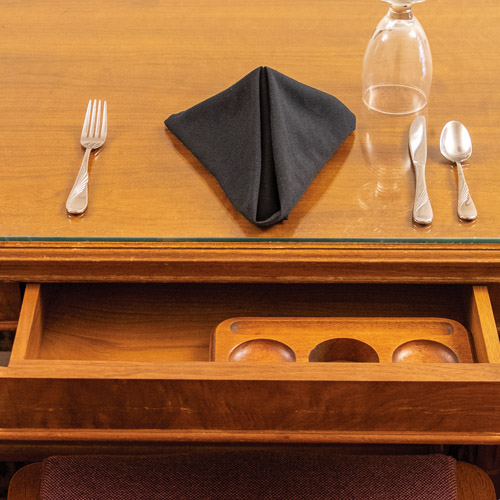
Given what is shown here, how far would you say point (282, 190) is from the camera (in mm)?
632

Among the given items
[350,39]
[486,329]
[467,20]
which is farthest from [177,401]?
[467,20]

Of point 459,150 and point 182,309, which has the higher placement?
point 459,150

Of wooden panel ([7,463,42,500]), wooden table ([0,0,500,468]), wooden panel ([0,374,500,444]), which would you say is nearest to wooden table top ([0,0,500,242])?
wooden table ([0,0,500,468])

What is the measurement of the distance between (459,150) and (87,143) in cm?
36

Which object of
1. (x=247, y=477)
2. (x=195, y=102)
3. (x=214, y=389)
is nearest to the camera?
(x=214, y=389)

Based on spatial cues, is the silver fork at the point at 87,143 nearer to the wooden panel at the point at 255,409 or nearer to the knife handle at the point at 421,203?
the wooden panel at the point at 255,409

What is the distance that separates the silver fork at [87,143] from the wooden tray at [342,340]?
0.54 feet

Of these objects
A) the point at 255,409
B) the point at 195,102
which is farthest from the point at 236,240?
the point at 195,102

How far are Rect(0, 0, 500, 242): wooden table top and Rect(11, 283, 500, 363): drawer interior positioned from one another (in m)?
0.09

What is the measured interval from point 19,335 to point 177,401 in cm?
15

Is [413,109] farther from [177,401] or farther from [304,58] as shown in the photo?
[177,401]

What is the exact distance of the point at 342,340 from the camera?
646 mm

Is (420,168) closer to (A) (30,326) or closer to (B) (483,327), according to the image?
(B) (483,327)

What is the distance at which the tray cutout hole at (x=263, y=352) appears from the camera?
0.64 m
